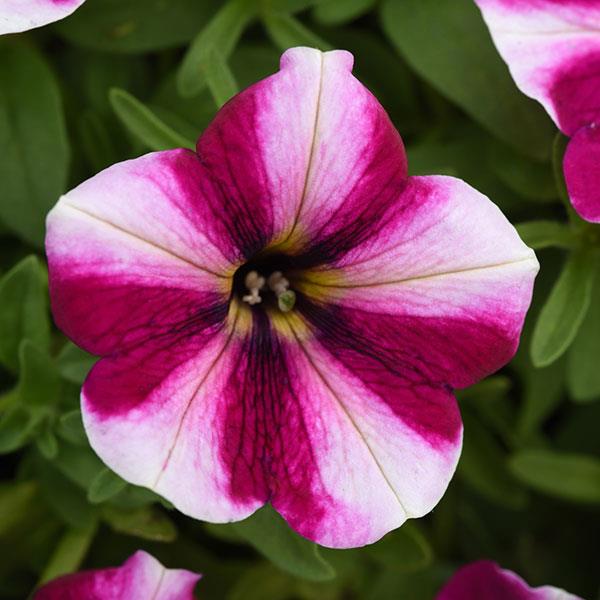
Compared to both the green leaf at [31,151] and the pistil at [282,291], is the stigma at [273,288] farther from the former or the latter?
the green leaf at [31,151]

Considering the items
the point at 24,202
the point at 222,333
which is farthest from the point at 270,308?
the point at 24,202

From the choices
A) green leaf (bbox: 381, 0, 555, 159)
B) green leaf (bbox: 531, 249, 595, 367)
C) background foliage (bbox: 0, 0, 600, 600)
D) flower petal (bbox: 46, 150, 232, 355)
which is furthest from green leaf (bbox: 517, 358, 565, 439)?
flower petal (bbox: 46, 150, 232, 355)

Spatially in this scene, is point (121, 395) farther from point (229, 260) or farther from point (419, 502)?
point (419, 502)

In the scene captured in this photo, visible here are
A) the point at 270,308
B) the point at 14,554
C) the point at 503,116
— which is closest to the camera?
the point at 270,308

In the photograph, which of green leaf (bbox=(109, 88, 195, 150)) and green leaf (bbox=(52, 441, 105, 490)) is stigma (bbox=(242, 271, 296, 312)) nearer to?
green leaf (bbox=(109, 88, 195, 150))

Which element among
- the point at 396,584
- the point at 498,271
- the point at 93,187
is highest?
the point at 93,187

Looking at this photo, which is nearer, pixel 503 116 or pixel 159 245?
pixel 159 245
